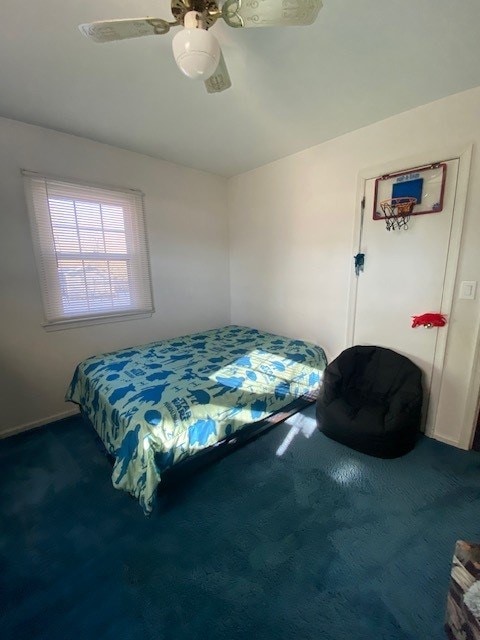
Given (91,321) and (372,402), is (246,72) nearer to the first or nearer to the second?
(91,321)

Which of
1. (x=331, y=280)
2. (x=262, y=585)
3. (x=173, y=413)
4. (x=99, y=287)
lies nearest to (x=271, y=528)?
(x=262, y=585)

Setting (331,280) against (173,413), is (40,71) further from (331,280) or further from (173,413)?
(331,280)

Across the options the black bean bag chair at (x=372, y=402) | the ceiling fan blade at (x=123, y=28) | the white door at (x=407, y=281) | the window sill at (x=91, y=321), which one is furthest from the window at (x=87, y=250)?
the white door at (x=407, y=281)

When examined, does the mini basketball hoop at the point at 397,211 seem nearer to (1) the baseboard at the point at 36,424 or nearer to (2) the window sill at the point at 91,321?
(2) the window sill at the point at 91,321

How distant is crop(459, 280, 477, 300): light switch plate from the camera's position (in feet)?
6.37

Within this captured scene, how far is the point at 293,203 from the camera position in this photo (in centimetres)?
297

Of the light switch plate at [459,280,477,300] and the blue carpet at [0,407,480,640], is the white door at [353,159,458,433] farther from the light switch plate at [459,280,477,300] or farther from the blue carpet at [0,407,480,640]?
the blue carpet at [0,407,480,640]

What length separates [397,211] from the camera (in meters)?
2.19

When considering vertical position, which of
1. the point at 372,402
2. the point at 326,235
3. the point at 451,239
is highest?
the point at 326,235

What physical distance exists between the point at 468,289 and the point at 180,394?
7.22 ft

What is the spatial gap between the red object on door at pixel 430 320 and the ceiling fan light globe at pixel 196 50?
7.05 ft

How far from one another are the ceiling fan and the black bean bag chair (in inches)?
87.4

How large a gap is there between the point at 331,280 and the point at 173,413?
2.00 m

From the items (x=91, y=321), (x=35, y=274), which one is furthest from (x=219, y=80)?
(x=91, y=321)
